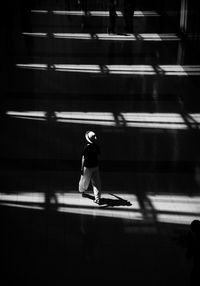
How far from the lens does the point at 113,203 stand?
10430 millimetres

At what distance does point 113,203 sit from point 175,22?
1553 centimetres

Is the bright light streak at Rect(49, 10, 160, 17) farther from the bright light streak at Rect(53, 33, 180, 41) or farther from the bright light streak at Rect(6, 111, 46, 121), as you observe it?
the bright light streak at Rect(6, 111, 46, 121)

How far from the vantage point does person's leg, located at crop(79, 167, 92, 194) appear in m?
10.1

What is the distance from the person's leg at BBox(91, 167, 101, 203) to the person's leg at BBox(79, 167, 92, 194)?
8cm

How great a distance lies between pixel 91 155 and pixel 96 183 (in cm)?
52

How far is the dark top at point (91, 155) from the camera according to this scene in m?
9.91

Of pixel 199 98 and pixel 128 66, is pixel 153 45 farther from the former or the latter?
pixel 199 98

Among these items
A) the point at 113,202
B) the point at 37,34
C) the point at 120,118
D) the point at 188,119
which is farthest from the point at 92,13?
the point at 113,202

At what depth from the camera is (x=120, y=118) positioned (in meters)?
14.6

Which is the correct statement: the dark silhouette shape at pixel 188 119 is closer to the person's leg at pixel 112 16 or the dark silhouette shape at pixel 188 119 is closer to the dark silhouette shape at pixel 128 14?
the person's leg at pixel 112 16

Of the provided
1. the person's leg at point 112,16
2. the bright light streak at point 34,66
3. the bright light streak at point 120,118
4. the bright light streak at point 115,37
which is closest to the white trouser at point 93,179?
the bright light streak at point 120,118

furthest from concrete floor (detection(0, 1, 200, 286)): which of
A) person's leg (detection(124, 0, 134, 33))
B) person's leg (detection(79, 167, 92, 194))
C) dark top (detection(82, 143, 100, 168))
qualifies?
person's leg (detection(124, 0, 134, 33))

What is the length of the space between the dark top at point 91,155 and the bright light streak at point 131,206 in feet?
2.44

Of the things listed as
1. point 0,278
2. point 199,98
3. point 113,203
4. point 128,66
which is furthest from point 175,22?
point 0,278
